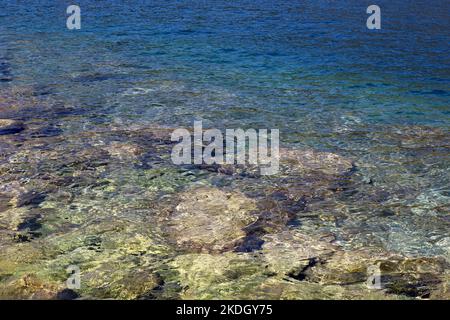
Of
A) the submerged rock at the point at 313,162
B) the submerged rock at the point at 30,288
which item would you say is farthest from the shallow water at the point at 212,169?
the submerged rock at the point at 313,162

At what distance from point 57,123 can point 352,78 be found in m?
10.2

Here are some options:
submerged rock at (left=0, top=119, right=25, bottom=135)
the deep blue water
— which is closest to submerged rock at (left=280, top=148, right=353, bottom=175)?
the deep blue water

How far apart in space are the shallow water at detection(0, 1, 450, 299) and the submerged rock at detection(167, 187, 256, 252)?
0.16 ft

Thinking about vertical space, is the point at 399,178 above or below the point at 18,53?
below

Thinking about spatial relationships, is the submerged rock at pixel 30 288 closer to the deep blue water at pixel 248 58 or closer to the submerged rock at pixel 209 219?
the submerged rock at pixel 209 219

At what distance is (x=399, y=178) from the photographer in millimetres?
10961

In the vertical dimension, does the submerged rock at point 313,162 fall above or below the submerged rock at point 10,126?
below

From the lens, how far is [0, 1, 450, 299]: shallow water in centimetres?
766

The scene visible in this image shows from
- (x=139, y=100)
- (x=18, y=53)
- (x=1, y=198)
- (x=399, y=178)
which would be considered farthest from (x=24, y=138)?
(x=18, y=53)

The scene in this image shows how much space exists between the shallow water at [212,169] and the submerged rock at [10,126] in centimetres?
21

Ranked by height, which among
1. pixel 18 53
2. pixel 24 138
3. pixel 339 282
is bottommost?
pixel 339 282

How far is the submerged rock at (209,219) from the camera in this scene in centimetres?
834

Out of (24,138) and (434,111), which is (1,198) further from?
(434,111)

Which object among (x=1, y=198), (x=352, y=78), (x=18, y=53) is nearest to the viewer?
(x=1, y=198)
